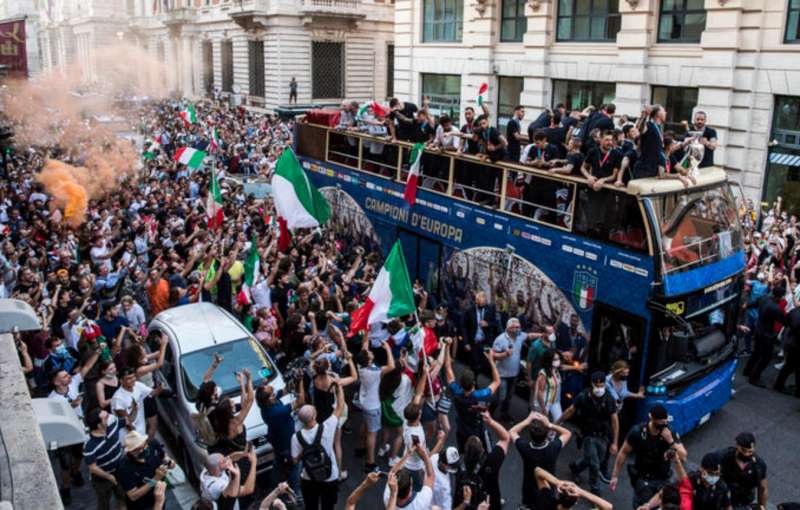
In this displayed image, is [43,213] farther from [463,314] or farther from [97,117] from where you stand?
[97,117]

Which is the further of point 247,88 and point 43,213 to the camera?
point 247,88

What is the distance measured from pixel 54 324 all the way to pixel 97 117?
26.1m

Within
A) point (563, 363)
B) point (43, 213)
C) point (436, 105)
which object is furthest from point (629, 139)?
point (436, 105)

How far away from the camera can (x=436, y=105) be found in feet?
90.4

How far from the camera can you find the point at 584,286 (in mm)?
9328

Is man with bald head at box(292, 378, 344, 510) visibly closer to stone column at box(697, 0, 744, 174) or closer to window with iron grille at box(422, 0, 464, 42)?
stone column at box(697, 0, 744, 174)

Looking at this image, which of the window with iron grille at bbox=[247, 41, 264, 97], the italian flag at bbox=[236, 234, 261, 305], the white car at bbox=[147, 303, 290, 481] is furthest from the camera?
the window with iron grille at bbox=[247, 41, 264, 97]

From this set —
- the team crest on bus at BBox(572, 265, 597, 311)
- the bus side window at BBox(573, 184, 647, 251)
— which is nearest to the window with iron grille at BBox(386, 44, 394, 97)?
the bus side window at BBox(573, 184, 647, 251)

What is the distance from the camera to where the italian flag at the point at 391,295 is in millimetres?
8992

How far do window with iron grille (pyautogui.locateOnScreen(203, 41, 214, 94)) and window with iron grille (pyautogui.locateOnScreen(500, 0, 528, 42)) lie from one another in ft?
97.7

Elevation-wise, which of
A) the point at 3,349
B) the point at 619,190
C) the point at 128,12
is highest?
the point at 128,12

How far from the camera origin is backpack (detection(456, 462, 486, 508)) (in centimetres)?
638

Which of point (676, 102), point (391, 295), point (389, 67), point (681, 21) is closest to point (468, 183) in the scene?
point (391, 295)

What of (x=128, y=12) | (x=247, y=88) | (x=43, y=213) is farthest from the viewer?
(x=128, y=12)
